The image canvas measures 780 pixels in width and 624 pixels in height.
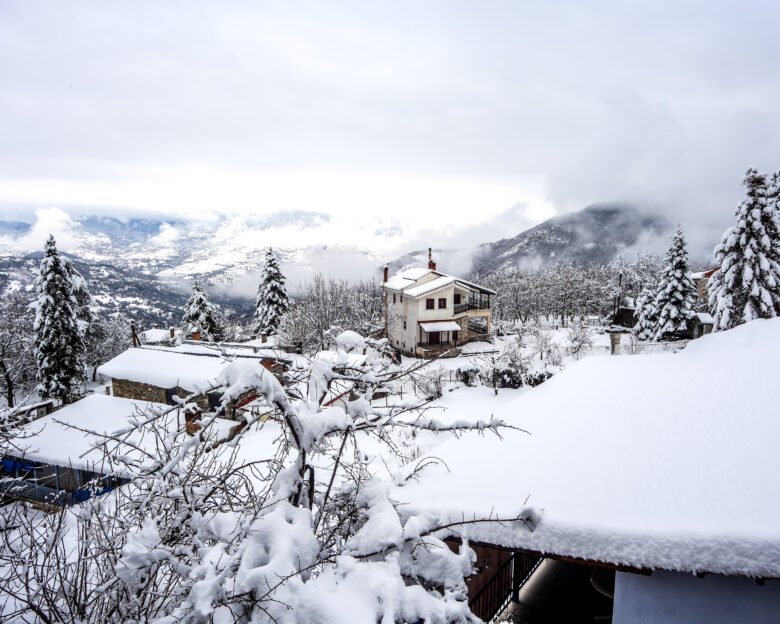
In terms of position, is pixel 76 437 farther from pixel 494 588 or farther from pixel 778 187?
pixel 778 187

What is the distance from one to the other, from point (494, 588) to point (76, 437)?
15.7m

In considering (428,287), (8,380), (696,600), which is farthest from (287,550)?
(428,287)

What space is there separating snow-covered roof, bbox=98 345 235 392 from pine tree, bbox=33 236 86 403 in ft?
13.3

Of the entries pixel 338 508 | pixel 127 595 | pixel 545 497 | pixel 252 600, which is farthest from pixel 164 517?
pixel 545 497

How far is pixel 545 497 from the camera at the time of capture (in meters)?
4.93

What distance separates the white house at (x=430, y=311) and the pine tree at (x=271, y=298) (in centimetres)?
1025

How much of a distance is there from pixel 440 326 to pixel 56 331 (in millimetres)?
26958

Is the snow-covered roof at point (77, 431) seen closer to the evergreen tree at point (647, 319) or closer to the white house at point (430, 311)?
the white house at point (430, 311)

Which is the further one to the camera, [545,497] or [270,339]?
[270,339]

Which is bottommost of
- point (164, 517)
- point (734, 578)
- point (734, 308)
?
point (734, 578)

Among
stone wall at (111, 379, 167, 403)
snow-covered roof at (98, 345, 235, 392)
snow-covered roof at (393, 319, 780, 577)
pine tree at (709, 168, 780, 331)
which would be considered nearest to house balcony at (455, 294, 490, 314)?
pine tree at (709, 168, 780, 331)

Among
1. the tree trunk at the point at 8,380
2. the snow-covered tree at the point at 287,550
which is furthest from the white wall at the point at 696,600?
the tree trunk at the point at 8,380

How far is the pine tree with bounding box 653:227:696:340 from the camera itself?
28.6 metres

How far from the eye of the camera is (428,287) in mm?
35531
